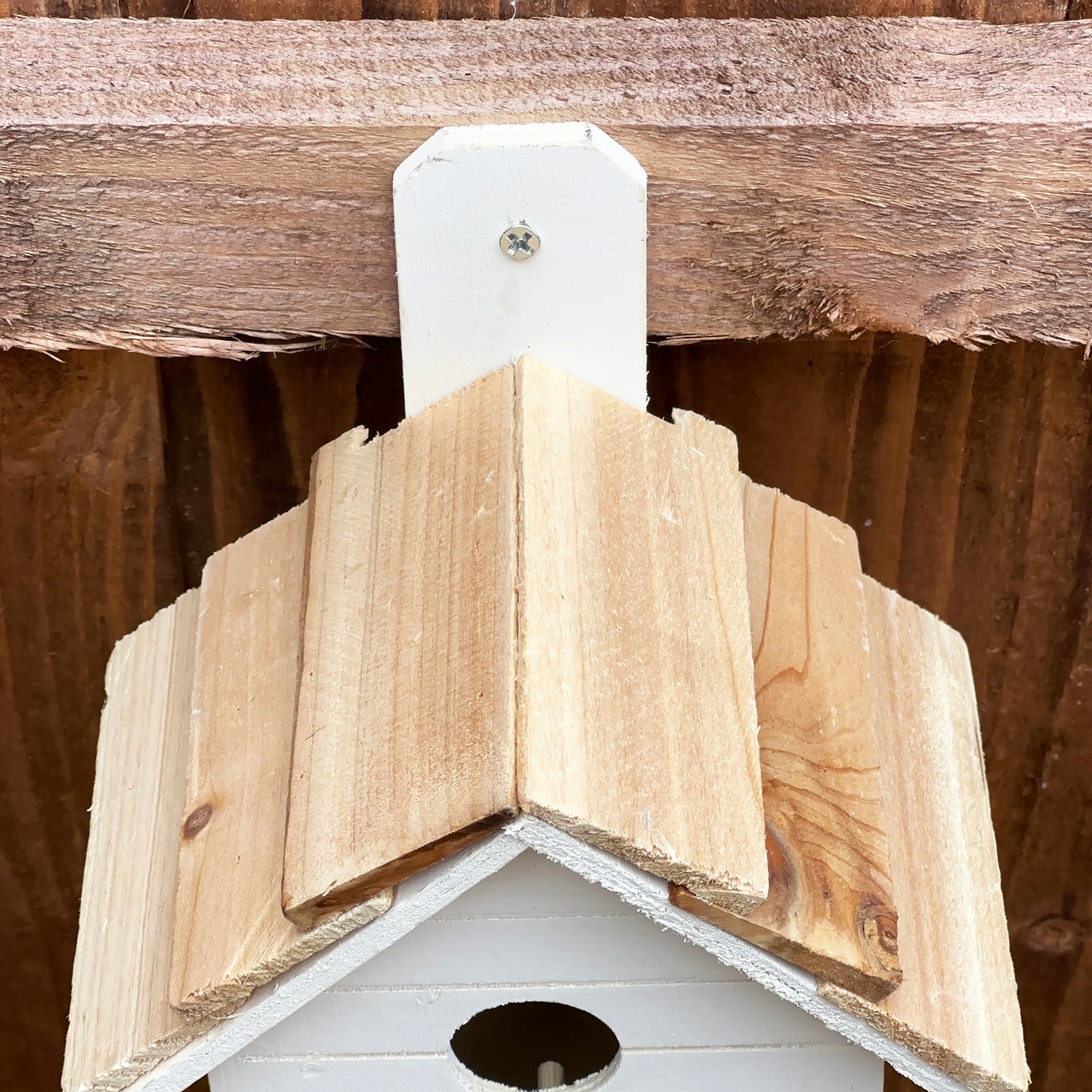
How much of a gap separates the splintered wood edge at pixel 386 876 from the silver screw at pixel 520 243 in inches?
13.7

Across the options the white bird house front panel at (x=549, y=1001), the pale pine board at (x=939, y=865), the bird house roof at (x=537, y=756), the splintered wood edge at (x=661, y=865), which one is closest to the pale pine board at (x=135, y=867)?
the bird house roof at (x=537, y=756)

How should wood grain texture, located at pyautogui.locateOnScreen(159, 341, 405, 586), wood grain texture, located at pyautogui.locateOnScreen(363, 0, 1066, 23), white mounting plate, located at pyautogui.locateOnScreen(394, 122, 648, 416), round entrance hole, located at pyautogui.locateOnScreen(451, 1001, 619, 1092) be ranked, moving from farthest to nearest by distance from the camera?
round entrance hole, located at pyautogui.locateOnScreen(451, 1001, 619, 1092)
wood grain texture, located at pyautogui.locateOnScreen(159, 341, 405, 586)
wood grain texture, located at pyautogui.locateOnScreen(363, 0, 1066, 23)
white mounting plate, located at pyautogui.locateOnScreen(394, 122, 648, 416)

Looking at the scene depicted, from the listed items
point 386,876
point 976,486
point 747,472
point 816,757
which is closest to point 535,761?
point 386,876

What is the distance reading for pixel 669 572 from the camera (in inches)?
30.4

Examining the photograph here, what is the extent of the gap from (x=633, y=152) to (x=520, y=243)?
86mm

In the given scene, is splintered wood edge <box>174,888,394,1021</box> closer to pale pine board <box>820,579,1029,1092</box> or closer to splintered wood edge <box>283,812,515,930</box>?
splintered wood edge <box>283,812,515,930</box>

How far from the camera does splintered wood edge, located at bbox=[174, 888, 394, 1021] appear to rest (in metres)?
0.70

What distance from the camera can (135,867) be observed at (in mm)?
893

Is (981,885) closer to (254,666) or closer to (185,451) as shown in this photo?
(254,666)

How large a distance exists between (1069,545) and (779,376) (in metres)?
0.31

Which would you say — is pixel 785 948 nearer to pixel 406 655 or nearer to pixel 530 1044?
pixel 406 655

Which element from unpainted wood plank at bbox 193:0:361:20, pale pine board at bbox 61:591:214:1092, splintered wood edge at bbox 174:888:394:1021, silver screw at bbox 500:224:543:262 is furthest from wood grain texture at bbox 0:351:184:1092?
splintered wood edge at bbox 174:888:394:1021

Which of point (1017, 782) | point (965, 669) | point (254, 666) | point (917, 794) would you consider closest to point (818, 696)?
point (917, 794)

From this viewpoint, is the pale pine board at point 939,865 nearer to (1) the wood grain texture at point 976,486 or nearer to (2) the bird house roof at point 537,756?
(2) the bird house roof at point 537,756
